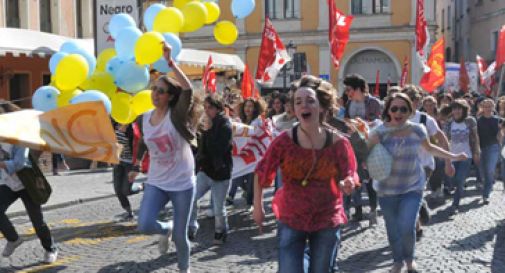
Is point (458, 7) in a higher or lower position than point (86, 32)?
higher

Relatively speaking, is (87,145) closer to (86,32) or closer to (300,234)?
(300,234)

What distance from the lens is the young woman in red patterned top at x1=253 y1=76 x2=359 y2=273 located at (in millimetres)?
4258

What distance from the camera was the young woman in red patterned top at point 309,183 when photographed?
4258 millimetres

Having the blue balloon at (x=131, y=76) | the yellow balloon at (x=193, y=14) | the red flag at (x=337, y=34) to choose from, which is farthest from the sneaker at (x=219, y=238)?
the red flag at (x=337, y=34)

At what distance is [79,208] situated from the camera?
10.7 meters

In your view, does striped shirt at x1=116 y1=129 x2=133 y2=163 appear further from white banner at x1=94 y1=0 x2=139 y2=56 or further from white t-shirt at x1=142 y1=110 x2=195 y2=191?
white t-shirt at x1=142 y1=110 x2=195 y2=191

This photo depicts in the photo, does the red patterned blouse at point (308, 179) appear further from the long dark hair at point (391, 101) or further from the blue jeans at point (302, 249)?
the long dark hair at point (391, 101)

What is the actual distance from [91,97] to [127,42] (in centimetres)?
69

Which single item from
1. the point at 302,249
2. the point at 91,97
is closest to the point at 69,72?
the point at 91,97

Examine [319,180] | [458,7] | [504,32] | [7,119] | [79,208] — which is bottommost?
[79,208]

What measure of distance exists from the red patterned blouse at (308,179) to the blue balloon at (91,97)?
6.35ft

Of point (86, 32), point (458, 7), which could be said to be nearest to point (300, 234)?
point (86, 32)

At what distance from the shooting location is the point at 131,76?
6156mm

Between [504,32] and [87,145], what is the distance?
1393 cm
